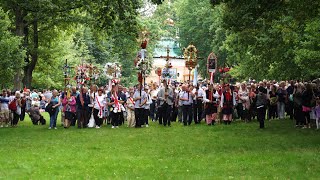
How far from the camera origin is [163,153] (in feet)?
53.7

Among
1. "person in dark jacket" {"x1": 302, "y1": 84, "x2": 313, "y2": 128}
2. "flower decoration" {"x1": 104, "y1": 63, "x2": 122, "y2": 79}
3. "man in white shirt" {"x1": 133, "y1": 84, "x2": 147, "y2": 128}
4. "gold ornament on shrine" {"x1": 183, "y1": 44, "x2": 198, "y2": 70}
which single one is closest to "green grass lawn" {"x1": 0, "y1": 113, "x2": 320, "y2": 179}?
"person in dark jacket" {"x1": 302, "y1": 84, "x2": 313, "y2": 128}

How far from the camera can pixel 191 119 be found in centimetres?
2659

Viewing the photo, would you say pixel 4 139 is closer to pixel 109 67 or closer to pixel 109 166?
pixel 109 166

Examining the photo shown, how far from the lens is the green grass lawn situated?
12930mm

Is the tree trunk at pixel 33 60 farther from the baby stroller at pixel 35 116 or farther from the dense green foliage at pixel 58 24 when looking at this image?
the baby stroller at pixel 35 116

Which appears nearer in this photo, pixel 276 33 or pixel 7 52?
pixel 7 52

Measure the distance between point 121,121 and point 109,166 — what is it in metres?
13.4

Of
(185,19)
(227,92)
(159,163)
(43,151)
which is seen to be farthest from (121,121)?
(185,19)

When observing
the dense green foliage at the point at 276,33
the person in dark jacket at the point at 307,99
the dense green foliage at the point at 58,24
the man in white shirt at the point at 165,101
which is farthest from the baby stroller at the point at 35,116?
the person in dark jacket at the point at 307,99

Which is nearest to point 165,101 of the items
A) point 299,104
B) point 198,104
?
point 198,104

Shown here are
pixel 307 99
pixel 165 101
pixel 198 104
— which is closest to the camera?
pixel 307 99

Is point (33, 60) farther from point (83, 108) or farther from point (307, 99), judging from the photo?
point (307, 99)

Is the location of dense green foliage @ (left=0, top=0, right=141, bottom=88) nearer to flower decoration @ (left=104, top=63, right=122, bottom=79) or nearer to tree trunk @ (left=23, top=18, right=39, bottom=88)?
tree trunk @ (left=23, top=18, right=39, bottom=88)

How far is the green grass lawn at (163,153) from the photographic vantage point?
509 inches
